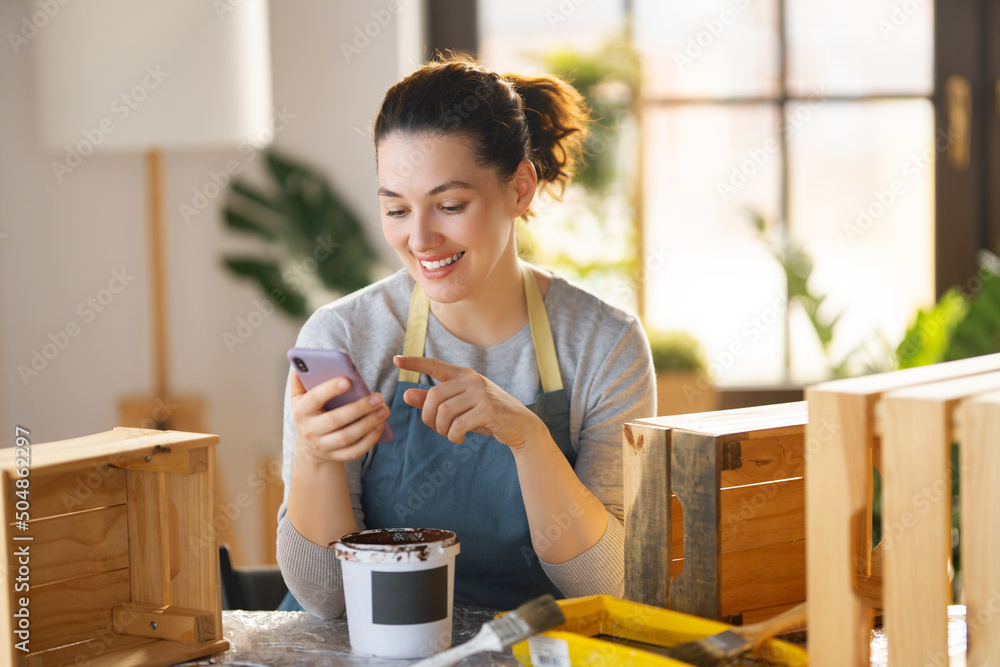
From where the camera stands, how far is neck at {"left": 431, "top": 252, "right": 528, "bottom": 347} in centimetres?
142

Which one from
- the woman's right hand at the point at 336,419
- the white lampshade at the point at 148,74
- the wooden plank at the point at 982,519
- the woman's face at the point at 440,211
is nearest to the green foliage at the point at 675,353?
the white lampshade at the point at 148,74

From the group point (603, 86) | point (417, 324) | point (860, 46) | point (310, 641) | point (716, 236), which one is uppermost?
point (860, 46)

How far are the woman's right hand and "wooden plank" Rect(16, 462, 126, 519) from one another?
20 centimetres

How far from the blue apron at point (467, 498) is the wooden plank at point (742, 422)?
1.28 ft

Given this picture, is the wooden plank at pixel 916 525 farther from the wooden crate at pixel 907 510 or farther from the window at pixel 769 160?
the window at pixel 769 160

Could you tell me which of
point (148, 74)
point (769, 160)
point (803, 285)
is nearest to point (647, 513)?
point (803, 285)

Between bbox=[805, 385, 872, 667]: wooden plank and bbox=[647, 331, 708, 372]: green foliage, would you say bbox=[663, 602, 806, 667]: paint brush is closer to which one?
bbox=[805, 385, 872, 667]: wooden plank

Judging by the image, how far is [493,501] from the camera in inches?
52.4

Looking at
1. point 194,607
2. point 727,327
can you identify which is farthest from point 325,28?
point 194,607

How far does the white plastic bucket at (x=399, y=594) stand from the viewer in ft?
2.89

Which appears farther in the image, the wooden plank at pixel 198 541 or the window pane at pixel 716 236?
the window pane at pixel 716 236

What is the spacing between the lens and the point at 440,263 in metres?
1.29

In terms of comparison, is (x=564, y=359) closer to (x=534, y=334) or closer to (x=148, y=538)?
(x=534, y=334)

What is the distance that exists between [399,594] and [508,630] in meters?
0.14
